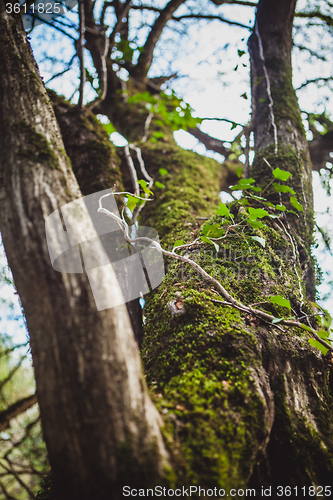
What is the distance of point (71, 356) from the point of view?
850 millimetres

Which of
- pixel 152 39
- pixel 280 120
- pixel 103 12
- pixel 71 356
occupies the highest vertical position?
pixel 103 12

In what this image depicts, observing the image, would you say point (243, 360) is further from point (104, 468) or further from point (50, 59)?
point (50, 59)

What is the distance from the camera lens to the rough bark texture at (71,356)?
0.79 meters

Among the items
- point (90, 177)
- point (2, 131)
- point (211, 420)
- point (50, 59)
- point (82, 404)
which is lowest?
point (211, 420)

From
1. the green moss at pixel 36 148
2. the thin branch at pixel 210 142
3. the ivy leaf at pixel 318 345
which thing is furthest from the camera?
the thin branch at pixel 210 142

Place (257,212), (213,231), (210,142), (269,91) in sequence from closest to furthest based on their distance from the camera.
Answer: (257,212) → (213,231) → (269,91) → (210,142)

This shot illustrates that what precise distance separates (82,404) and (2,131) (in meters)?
1.14

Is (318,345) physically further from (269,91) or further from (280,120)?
(269,91)

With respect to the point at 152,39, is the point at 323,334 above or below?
below

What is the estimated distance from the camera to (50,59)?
13.8ft

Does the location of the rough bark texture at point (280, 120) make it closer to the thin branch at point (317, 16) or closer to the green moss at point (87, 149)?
the thin branch at point (317, 16)

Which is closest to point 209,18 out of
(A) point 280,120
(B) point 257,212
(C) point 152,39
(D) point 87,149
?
(C) point 152,39

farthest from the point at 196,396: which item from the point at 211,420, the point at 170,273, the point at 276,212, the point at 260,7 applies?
the point at 260,7

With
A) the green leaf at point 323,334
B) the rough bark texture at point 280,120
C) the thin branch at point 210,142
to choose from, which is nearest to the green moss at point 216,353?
the green leaf at point 323,334
